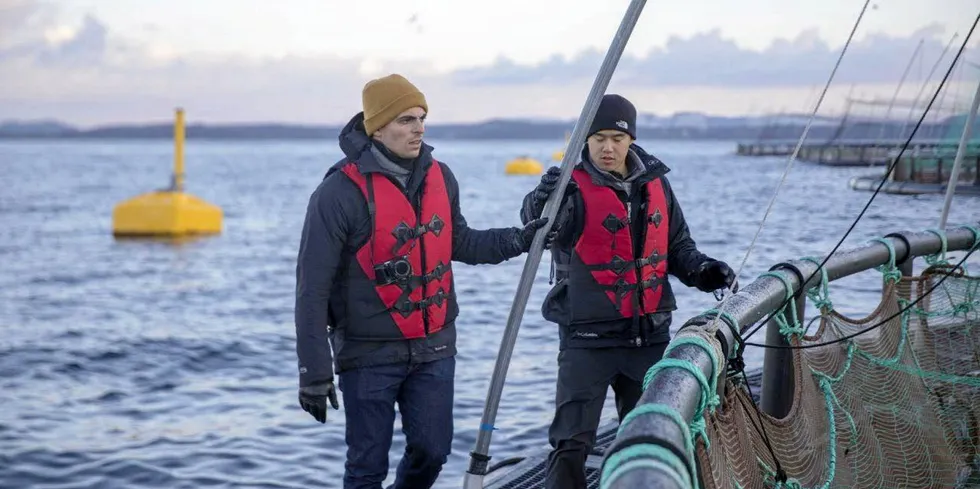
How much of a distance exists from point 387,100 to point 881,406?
2.37 metres

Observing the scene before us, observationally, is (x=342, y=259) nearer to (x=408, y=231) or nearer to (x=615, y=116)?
(x=408, y=231)

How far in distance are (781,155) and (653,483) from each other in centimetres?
14944

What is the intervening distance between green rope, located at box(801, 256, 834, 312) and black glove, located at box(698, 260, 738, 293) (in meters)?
0.32

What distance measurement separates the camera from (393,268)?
4.73 metres

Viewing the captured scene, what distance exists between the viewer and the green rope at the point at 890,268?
5.12m

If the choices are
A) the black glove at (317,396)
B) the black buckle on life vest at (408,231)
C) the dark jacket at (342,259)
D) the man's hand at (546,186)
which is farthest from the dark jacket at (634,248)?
the black glove at (317,396)

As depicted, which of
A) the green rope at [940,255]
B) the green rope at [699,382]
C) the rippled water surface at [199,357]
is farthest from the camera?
the rippled water surface at [199,357]

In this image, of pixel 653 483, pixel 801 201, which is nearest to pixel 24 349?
pixel 653 483

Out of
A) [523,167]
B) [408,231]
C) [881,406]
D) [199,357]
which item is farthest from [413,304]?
[523,167]

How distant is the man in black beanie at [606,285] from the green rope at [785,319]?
48 centimetres

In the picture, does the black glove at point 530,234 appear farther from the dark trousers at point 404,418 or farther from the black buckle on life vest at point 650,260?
the dark trousers at point 404,418

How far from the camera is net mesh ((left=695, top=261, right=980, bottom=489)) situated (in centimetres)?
337

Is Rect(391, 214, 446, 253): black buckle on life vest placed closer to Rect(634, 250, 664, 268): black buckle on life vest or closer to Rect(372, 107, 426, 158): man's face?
Rect(372, 107, 426, 158): man's face

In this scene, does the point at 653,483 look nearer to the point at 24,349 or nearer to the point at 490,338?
the point at 490,338
